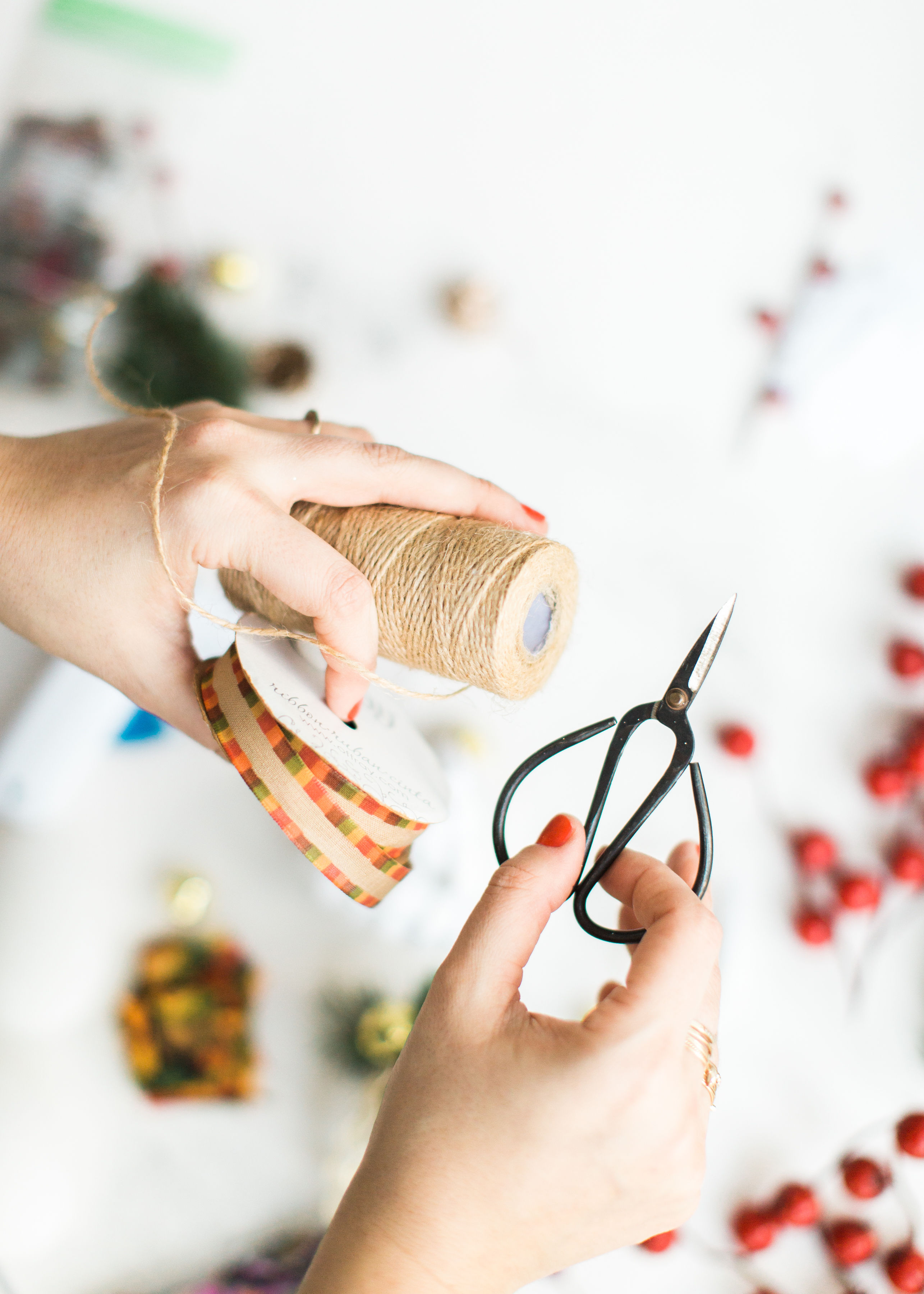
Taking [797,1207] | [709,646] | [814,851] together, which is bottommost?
[797,1207]

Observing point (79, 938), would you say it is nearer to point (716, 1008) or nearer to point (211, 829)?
point (211, 829)

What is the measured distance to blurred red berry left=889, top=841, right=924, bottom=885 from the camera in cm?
82

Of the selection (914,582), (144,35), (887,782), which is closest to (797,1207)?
(887,782)

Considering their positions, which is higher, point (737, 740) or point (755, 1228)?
point (737, 740)

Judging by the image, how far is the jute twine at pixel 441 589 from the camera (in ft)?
1.70

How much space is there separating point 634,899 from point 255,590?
35cm

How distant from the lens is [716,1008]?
0.50 metres

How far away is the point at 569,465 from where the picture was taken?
914 millimetres

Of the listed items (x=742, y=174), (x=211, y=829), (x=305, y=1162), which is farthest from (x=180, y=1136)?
(x=742, y=174)

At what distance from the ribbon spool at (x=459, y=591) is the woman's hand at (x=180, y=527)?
0.02 m

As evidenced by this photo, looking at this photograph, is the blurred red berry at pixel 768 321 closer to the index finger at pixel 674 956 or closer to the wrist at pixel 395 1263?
the index finger at pixel 674 956

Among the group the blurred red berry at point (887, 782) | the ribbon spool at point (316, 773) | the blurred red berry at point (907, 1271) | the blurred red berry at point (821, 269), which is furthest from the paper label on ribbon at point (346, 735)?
the blurred red berry at point (821, 269)

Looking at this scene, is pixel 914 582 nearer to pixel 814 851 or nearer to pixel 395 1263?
pixel 814 851

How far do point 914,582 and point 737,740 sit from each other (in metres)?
0.26
